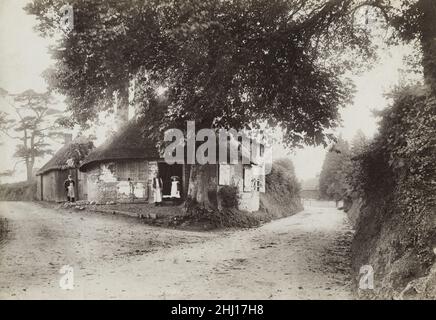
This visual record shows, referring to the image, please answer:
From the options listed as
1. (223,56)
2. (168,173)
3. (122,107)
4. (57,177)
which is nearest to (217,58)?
(223,56)

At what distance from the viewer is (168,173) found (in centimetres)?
1464

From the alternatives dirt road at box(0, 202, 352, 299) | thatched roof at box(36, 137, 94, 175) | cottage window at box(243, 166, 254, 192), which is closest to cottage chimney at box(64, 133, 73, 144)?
thatched roof at box(36, 137, 94, 175)

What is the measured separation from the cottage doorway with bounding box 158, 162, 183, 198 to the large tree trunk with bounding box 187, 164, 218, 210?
1.56ft

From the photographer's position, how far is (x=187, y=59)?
9.82m

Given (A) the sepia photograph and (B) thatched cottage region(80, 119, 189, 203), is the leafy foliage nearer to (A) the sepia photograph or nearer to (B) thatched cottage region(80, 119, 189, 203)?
(A) the sepia photograph

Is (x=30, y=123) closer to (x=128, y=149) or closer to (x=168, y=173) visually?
(x=128, y=149)

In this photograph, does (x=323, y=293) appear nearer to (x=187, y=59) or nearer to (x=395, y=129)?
(x=395, y=129)

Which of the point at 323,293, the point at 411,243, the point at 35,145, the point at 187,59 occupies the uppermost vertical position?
the point at 187,59

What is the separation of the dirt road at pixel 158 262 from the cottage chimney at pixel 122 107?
3.18 metres

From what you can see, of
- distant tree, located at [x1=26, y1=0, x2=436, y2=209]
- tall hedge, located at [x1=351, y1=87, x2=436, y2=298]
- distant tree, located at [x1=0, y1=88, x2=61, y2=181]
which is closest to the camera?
tall hedge, located at [x1=351, y1=87, x2=436, y2=298]

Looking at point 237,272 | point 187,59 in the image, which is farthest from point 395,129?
point 187,59

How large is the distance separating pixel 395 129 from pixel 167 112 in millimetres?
6058

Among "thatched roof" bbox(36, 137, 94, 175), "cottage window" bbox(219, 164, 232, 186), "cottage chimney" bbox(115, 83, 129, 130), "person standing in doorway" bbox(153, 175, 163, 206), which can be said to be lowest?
"person standing in doorway" bbox(153, 175, 163, 206)

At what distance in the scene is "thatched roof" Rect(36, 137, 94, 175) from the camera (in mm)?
14656
